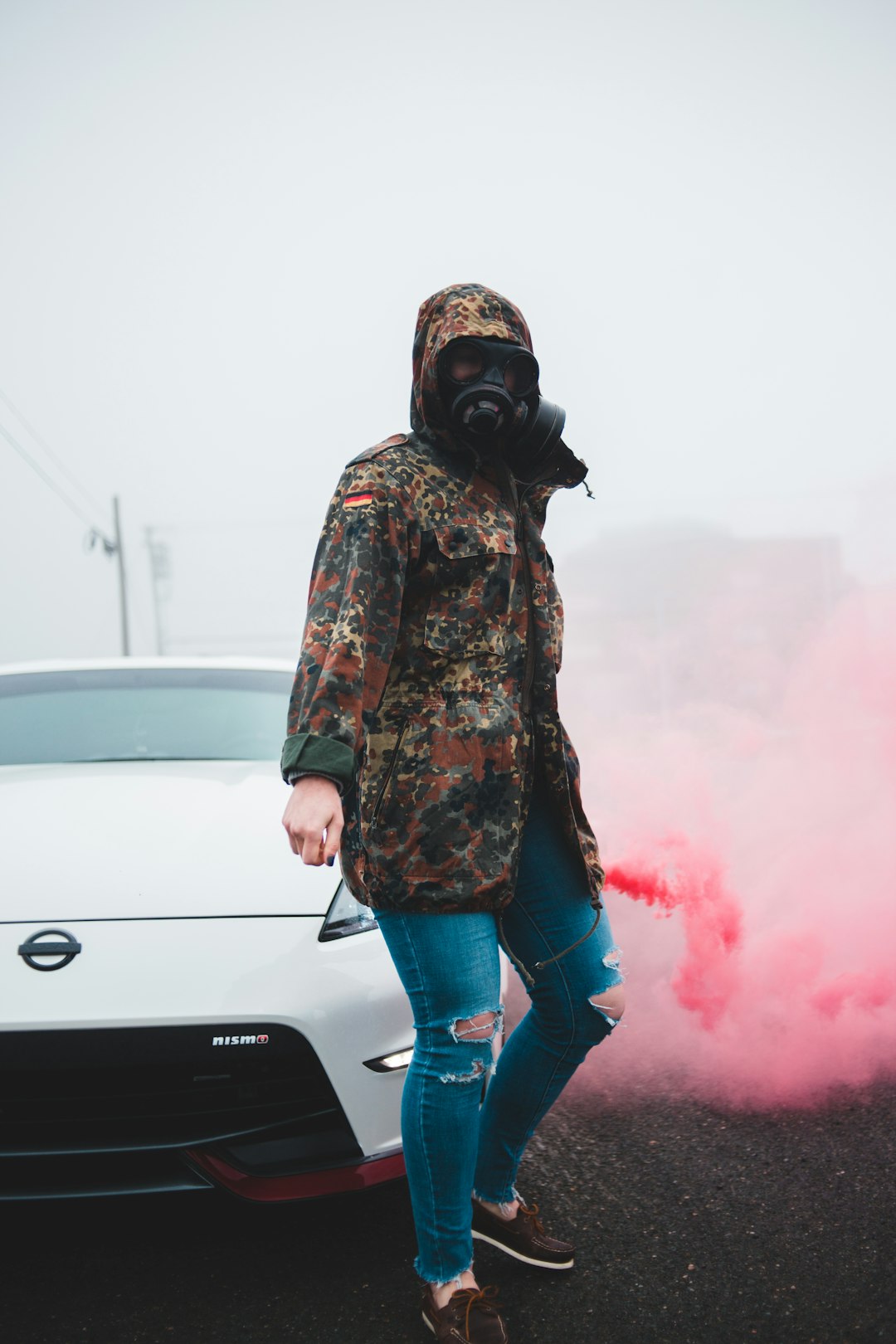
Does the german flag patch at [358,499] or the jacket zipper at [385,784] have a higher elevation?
the german flag patch at [358,499]

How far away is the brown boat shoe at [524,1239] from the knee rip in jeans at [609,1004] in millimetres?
457

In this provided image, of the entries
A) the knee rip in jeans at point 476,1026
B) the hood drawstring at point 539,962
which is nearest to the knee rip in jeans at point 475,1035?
the knee rip in jeans at point 476,1026

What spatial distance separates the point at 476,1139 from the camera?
1796 mm

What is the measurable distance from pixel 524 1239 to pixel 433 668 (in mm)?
1180

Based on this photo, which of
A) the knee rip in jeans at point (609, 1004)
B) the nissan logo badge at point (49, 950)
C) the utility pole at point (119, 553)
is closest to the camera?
the knee rip in jeans at point (609, 1004)

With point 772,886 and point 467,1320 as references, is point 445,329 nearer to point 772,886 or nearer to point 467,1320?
point 467,1320

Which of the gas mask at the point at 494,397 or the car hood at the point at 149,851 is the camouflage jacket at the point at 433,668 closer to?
the gas mask at the point at 494,397

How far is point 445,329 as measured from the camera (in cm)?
184

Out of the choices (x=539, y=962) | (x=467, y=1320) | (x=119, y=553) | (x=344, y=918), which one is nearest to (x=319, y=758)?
(x=539, y=962)

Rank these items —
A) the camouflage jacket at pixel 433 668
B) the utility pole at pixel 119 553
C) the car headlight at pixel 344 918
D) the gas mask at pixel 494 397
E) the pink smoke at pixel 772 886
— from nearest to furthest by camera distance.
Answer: the camouflage jacket at pixel 433 668 → the gas mask at pixel 494 397 → the car headlight at pixel 344 918 → the pink smoke at pixel 772 886 → the utility pole at pixel 119 553

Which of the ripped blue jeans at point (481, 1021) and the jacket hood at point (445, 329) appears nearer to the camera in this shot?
the ripped blue jeans at point (481, 1021)

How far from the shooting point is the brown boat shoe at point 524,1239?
199 cm

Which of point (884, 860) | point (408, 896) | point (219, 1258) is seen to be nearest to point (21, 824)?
point (219, 1258)

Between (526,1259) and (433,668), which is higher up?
(433,668)
